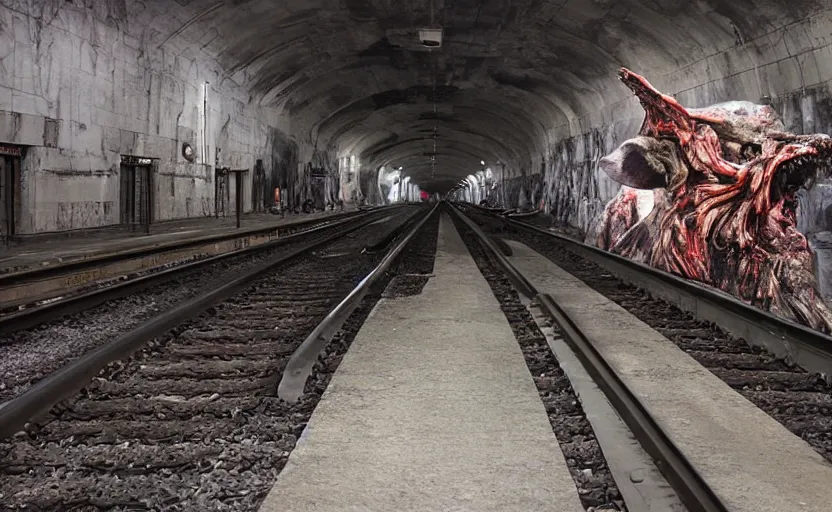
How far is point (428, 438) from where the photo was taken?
2932 mm

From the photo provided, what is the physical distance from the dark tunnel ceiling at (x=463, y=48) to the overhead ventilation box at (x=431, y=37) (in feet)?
0.71

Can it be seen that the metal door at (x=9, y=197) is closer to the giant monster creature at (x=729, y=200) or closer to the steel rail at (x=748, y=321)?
the steel rail at (x=748, y=321)

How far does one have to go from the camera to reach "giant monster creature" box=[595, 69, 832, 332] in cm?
614

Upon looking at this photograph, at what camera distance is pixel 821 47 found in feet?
19.7

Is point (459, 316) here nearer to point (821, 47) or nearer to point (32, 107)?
point (821, 47)

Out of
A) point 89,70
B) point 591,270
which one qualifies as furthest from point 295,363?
point 89,70

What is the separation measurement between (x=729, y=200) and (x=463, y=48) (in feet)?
30.8

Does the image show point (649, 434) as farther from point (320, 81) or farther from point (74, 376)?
point (320, 81)

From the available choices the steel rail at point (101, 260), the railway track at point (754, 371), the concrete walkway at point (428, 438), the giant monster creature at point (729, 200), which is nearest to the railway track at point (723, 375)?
the railway track at point (754, 371)

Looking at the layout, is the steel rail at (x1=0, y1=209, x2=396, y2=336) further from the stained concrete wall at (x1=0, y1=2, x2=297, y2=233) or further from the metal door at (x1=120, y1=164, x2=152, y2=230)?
the metal door at (x1=120, y1=164, x2=152, y2=230)

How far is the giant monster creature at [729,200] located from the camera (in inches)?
242

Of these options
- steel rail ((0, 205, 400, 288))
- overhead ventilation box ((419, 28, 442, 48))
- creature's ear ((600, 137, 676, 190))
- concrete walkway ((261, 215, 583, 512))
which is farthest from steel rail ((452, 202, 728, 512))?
overhead ventilation box ((419, 28, 442, 48))

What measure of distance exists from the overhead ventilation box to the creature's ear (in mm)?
4797

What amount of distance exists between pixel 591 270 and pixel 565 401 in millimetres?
7323
